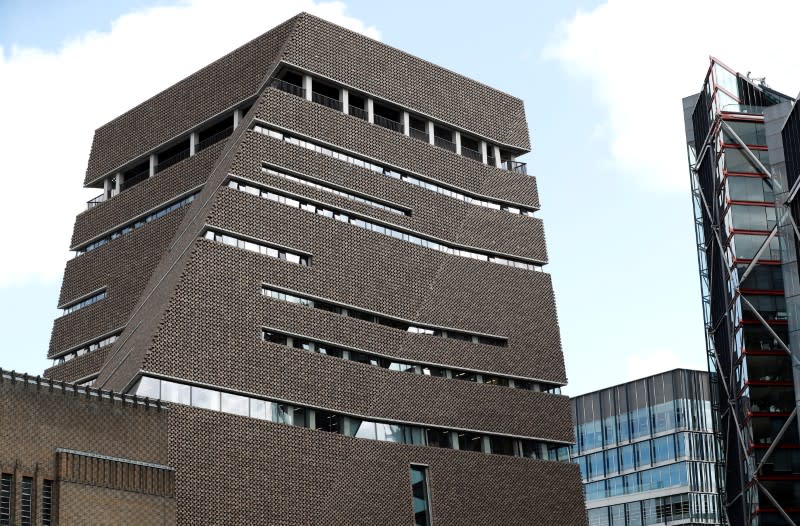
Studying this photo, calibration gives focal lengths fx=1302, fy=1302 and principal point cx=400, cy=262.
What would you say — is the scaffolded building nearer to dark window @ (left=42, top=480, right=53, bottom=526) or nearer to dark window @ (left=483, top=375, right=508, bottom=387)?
dark window @ (left=483, top=375, right=508, bottom=387)

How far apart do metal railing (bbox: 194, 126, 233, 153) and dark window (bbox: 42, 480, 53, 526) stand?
3295 centimetres

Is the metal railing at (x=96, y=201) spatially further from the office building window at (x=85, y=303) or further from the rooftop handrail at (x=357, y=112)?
the rooftop handrail at (x=357, y=112)

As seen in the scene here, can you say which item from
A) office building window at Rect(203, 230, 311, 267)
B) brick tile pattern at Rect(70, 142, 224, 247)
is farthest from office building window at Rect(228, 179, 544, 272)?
brick tile pattern at Rect(70, 142, 224, 247)

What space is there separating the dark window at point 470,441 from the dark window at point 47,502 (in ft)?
99.5

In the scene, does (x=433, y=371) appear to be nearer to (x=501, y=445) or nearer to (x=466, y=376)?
(x=466, y=376)

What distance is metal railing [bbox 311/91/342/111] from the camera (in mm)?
84562

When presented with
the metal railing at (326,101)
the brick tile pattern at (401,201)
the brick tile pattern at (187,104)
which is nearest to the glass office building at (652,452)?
the brick tile pattern at (401,201)

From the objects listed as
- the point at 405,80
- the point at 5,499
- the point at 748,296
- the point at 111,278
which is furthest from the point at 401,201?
the point at 5,499

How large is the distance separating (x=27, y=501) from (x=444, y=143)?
43.7 metres

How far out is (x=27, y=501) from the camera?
2248 inches

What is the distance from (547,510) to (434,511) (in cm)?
976

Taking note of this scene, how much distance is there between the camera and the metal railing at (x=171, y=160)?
8988 centimetres

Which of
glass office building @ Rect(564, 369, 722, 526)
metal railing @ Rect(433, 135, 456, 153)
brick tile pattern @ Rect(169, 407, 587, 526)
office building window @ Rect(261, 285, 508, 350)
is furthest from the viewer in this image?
glass office building @ Rect(564, 369, 722, 526)

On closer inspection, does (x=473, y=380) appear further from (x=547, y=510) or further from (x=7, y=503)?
(x=7, y=503)
